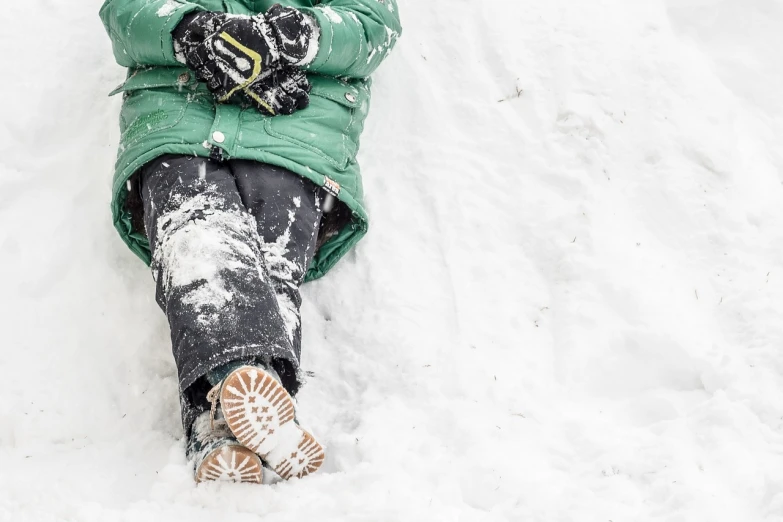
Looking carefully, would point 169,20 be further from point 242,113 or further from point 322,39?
point 322,39

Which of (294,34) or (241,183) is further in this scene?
(294,34)

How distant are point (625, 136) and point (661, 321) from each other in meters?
1.07

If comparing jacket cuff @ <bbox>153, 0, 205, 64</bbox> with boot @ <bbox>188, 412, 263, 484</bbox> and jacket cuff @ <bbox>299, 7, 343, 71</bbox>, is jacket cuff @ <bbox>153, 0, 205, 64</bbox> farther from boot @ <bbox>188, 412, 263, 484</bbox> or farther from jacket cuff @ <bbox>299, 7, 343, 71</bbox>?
boot @ <bbox>188, 412, 263, 484</bbox>

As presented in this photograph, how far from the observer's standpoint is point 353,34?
2959 millimetres

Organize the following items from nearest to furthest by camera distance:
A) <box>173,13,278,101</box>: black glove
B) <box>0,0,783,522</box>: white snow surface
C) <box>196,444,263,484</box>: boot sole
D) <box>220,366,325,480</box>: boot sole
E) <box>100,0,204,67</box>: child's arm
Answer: <box>220,366,325,480</box>: boot sole
<box>196,444,263,484</box>: boot sole
<box>0,0,783,522</box>: white snow surface
<box>173,13,278,101</box>: black glove
<box>100,0,204,67</box>: child's arm

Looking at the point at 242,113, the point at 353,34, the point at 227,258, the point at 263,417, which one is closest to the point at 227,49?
the point at 242,113

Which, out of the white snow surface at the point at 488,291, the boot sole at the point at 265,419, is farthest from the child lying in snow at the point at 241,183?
the white snow surface at the point at 488,291

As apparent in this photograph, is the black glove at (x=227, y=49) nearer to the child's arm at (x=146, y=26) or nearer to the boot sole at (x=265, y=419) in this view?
the child's arm at (x=146, y=26)

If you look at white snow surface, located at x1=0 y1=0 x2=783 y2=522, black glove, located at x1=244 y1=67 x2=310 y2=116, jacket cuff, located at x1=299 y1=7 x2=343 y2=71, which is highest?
jacket cuff, located at x1=299 y1=7 x2=343 y2=71

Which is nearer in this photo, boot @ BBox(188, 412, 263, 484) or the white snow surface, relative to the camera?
boot @ BBox(188, 412, 263, 484)

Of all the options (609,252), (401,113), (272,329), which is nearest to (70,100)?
(401,113)

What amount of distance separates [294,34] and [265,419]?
1.46 meters

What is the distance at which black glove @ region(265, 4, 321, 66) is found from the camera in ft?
8.85

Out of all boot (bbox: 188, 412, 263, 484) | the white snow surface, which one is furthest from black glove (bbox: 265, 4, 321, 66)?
boot (bbox: 188, 412, 263, 484)
